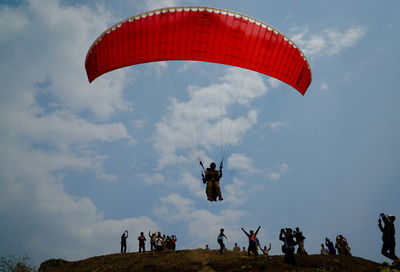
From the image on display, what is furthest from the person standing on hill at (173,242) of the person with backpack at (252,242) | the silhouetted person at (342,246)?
the silhouetted person at (342,246)

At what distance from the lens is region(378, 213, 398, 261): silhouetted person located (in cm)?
960

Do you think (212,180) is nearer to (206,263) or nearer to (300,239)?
(206,263)

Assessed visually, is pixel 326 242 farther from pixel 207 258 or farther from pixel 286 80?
pixel 286 80

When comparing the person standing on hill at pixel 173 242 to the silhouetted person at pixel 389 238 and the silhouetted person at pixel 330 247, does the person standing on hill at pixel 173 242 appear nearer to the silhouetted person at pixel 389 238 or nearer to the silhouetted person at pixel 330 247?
the silhouetted person at pixel 330 247

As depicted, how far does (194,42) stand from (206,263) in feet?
29.9

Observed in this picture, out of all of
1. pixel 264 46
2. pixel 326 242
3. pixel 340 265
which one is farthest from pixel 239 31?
pixel 326 242

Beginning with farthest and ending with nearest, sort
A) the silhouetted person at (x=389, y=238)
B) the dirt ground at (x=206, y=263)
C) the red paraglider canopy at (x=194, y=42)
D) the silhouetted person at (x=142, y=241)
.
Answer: the silhouetted person at (x=142, y=241), the red paraglider canopy at (x=194, y=42), the dirt ground at (x=206, y=263), the silhouetted person at (x=389, y=238)

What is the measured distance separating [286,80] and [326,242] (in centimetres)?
868

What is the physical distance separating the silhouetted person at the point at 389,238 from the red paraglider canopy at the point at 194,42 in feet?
22.7

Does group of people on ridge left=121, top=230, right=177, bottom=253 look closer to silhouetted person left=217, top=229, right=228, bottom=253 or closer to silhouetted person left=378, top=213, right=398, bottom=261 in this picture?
silhouetted person left=217, top=229, right=228, bottom=253

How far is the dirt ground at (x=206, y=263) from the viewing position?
1060cm

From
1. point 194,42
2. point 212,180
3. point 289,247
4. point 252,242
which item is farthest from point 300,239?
point 194,42

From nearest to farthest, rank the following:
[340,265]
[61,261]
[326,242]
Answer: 1. [340,265]
2. [326,242]
3. [61,261]

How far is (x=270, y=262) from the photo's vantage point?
1102 cm
